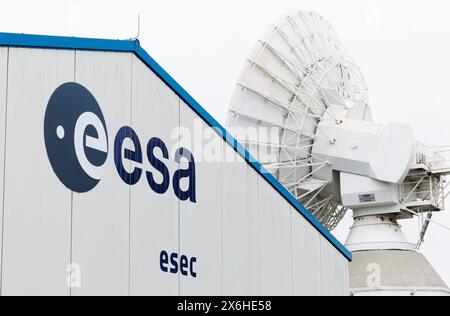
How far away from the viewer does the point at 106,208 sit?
12.9 m

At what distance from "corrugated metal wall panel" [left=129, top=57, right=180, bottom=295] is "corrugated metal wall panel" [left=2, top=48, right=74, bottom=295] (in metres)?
1.70

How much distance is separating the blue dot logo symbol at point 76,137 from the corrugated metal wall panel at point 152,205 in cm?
93

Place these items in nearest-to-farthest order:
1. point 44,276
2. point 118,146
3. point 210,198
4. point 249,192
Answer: point 44,276
point 118,146
point 210,198
point 249,192

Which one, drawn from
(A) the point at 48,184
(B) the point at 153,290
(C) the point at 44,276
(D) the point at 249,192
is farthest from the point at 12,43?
(D) the point at 249,192

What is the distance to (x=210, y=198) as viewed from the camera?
53.0 ft

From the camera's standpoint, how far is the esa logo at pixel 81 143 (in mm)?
12234

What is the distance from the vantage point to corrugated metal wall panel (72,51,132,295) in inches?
490

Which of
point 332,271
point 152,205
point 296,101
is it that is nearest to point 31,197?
point 152,205

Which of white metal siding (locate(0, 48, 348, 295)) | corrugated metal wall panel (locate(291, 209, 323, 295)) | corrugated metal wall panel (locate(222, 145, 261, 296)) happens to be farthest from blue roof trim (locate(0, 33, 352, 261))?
corrugated metal wall panel (locate(291, 209, 323, 295))

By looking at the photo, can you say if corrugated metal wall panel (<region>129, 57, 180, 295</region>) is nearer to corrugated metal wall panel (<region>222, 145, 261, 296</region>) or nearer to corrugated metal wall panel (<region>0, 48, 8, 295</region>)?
corrugated metal wall panel (<region>222, 145, 261, 296</region>)

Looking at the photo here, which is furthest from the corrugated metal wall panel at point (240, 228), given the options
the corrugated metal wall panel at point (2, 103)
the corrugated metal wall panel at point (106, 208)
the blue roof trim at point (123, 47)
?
the corrugated metal wall panel at point (2, 103)

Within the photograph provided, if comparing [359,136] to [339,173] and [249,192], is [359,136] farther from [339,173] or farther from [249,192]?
[249,192]

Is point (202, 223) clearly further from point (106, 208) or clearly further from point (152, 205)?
point (106, 208)
